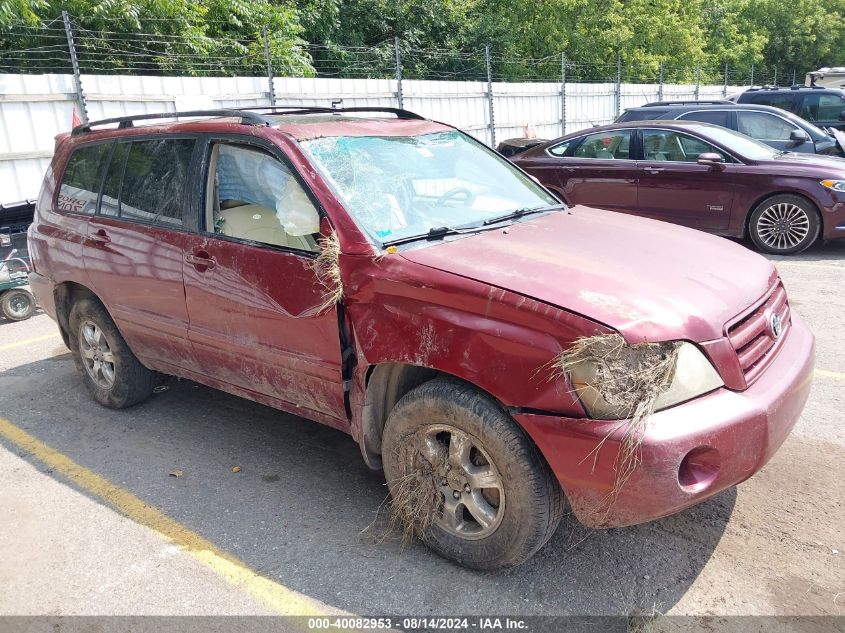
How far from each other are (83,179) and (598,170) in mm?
6400

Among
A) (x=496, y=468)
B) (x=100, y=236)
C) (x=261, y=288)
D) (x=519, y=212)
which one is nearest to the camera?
(x=496, y=468)

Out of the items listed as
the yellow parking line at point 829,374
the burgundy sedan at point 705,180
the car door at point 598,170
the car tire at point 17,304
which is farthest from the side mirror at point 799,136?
the car tire at point 17,304

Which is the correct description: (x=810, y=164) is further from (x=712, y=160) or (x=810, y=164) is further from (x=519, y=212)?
(x=519, y=212)

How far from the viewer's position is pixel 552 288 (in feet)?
9.12

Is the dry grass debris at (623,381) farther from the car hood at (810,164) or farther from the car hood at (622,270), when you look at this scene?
the car hood at (810,164)

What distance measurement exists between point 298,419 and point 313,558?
1.58 m

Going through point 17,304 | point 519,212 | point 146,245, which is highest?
point 519,212

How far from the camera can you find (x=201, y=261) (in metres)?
3.87

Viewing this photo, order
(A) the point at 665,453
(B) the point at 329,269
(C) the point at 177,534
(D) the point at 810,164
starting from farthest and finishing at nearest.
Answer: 1. (D) the point at 810,164
2. (C) the point at 177,534
3. (B) the point at 329,269
4. (A) the point at 665,453

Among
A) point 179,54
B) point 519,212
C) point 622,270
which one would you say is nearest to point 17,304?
point 519,212

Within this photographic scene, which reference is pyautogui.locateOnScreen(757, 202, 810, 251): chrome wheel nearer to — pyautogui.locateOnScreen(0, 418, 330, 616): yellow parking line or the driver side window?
the driver side window

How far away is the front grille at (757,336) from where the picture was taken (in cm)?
285

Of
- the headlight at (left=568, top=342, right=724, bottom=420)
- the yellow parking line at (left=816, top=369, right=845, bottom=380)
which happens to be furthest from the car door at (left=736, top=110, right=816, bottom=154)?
the headlight at (left=568, top=342, right=724, bottom=420)

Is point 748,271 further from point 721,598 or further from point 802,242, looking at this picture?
point 802,242
